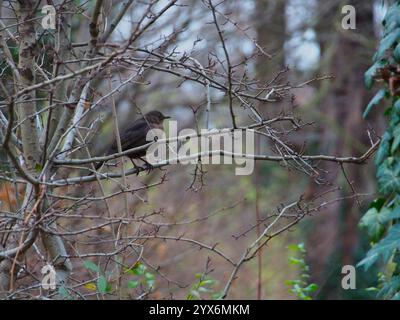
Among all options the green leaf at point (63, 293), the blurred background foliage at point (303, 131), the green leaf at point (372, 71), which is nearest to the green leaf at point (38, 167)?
the green leaf at point (63, 293)

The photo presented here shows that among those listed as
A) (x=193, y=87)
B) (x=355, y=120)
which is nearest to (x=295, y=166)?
(x=193, y=87)

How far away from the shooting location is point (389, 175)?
3.58 metres

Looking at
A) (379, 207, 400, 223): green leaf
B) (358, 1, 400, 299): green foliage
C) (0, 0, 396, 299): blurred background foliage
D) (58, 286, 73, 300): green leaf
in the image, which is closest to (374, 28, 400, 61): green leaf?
(358, 1, 400, 299): green foliage

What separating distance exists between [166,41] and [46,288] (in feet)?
5.61

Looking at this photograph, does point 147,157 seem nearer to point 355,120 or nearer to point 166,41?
point 166,41

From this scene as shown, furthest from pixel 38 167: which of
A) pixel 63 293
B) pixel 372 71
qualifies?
pixel 372 71

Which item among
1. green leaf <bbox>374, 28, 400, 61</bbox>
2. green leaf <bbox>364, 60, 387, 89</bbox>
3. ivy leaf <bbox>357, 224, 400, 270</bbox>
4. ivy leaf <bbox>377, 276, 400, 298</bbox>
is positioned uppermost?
green leaf <bbox>374, 28, 400, 61</bbox>

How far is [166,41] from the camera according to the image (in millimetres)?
Result: 4793

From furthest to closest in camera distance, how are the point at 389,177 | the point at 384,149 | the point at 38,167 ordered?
the point at 38,167 < the point at 384,149 < the point at 389,177

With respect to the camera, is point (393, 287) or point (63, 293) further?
point (63, 293)

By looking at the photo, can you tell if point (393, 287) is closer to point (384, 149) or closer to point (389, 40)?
point (384, 149)

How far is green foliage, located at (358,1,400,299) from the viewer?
11.5 feet

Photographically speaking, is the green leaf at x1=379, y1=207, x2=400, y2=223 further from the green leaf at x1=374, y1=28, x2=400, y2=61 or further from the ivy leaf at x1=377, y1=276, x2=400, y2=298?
the green leaf at x1=374, y1=28, x2=400, y2=61

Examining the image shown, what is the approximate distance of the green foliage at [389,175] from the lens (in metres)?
3.52
